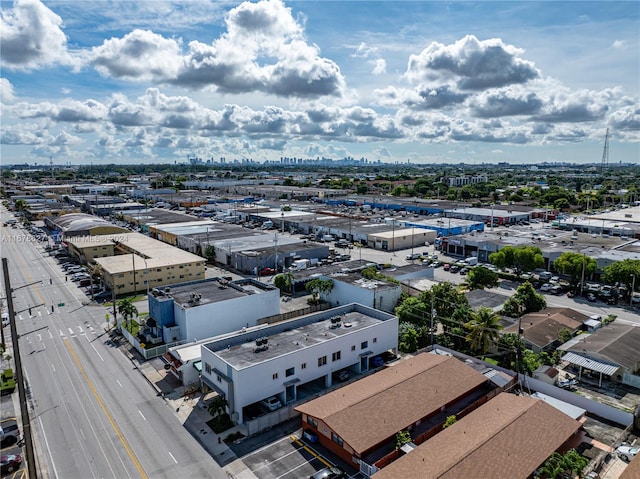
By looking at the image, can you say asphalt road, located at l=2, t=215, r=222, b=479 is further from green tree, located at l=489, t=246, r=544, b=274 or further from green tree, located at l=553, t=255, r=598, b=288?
green tree, located at l=553, t=255, r=598, b=288

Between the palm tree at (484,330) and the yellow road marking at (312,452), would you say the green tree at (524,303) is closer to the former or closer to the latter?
the palm tree at (484,330)

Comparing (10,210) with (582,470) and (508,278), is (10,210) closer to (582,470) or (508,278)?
(508,278)

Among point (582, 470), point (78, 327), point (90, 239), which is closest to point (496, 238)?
point (582, 470)

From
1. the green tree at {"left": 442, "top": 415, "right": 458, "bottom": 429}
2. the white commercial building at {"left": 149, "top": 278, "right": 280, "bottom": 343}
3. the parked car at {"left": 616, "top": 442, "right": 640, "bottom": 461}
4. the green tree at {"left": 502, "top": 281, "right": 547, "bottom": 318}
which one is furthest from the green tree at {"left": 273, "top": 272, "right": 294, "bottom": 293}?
the parked car at {"left": 616, "top": 442, "right": 640, "bottom": 461}

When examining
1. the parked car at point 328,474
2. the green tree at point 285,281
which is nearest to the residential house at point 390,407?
the parked car at point 328,474

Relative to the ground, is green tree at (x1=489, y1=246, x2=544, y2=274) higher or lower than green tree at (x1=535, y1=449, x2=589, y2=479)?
higher

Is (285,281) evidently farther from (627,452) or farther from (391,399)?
(627,452)

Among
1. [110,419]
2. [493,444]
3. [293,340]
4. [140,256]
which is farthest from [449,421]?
[140,256]
